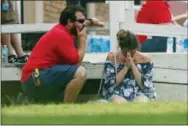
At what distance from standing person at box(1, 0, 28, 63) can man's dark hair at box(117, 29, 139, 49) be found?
137 cm

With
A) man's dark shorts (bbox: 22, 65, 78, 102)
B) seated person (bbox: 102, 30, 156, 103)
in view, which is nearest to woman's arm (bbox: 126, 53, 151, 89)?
seated person (bbox: 102, 30, 156, 103)

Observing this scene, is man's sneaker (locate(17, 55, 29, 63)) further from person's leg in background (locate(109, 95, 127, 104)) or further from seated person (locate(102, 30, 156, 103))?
person's leg in background (locate(109, 95, 127, 104))

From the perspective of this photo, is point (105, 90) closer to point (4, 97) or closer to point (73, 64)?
point (73, 64)

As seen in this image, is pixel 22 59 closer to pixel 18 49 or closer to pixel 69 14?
pixel 18 49

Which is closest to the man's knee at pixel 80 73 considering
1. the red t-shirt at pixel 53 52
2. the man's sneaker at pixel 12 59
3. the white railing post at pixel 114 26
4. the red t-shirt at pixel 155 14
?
the red t-shirt at pixel 53 52

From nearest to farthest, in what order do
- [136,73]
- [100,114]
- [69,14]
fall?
[100,114], [69,14], [136,73]

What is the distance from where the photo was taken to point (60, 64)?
359 inches

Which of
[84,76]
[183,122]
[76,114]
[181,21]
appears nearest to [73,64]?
[84,76]

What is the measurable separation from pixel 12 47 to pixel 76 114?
3.55 m

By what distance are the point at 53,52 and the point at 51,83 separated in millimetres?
357

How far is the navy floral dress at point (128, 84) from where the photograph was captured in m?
9.39

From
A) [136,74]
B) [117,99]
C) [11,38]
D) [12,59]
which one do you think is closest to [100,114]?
[117,99]

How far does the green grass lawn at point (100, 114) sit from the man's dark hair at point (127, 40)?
1614mm

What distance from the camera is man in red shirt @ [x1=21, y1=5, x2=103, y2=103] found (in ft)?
29.3
